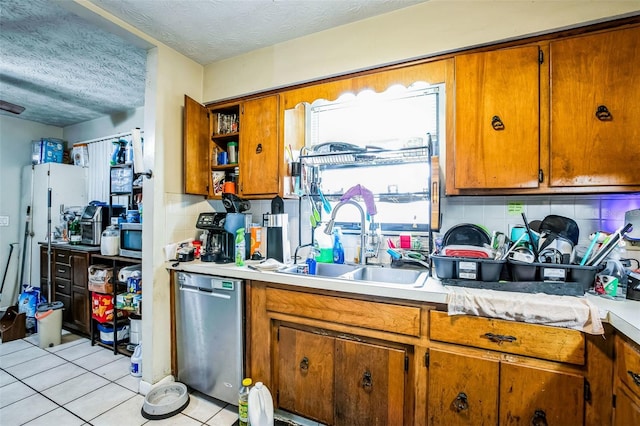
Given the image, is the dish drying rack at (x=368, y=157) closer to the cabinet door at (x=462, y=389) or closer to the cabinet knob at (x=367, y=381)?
the cabinet door at (x=462, y=389)

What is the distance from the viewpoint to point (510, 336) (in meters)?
1.14

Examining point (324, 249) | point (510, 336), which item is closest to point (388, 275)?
point (324, 249)

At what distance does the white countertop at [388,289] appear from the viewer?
3.14 feet

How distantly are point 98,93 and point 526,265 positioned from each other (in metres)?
4.11

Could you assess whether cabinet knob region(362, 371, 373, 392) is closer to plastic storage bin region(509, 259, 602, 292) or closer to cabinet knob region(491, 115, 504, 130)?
plastic storage bin region(509, 259, 602, 292)

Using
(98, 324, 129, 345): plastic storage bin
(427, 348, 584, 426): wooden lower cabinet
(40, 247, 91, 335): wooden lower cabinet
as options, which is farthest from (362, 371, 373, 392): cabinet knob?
(40, 247, 91, 335): wooden lower cabinet

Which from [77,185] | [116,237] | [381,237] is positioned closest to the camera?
[381,237]

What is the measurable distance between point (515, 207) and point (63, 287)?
14.1ft

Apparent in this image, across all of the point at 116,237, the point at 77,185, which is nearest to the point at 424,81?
the point at 116,237

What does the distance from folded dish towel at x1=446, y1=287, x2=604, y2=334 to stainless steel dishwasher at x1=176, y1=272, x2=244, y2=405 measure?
1229 mm

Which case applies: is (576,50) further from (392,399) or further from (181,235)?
(181,235)

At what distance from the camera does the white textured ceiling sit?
165 cm

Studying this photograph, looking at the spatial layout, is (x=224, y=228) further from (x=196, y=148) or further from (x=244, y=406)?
(x=244, y=406)

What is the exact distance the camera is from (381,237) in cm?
195
